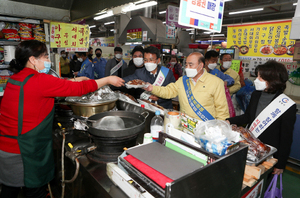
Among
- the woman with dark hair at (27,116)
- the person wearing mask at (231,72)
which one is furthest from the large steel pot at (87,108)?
the person wearing mask at (231,72)

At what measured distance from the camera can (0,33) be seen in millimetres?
3584

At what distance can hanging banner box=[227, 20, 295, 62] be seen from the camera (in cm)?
675

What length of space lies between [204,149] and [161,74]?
2.30 metres

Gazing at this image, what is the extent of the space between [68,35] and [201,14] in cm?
306

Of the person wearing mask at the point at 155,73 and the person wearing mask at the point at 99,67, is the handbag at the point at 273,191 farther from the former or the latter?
the person wearing mask at the point at 99,67

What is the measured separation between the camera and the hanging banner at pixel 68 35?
13.5ft

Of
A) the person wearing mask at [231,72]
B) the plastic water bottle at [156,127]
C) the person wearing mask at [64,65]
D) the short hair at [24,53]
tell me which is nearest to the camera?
the plastic water bottle at [156,127]

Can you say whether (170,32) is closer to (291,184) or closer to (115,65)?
(115,65)

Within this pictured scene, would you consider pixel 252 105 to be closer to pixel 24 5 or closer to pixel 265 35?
pixel 24 5

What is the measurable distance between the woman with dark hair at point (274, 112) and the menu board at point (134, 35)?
5.63 m

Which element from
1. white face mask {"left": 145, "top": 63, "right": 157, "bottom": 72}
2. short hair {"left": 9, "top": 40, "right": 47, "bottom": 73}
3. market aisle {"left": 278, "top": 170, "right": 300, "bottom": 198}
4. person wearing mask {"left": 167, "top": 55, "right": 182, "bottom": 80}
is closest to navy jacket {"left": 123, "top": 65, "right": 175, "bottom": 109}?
white face mask {"left": 145, "top": 63, "right": 157, "bottom": 72}

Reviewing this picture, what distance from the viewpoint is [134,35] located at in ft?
24.3

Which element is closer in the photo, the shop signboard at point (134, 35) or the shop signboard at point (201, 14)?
the shop signboard at point (201, 14)

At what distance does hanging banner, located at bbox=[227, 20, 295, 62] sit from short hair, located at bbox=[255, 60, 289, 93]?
5741 mm
